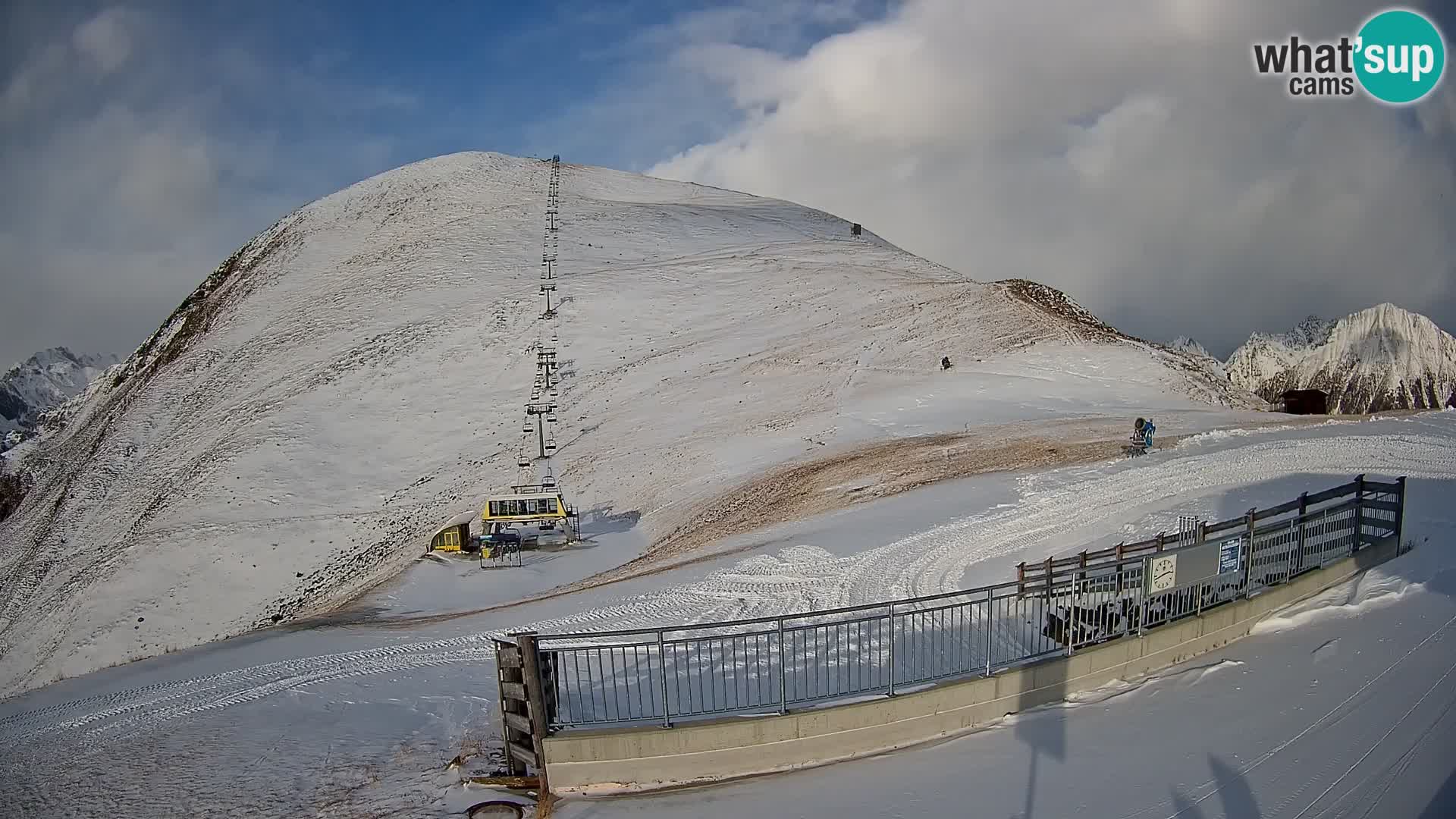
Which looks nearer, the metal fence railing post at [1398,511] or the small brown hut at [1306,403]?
the metal fence railing post at [1398,511]

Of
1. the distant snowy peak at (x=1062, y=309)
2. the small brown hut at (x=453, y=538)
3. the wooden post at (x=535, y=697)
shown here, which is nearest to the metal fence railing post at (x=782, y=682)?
the wooden post at (x=535, y=697)

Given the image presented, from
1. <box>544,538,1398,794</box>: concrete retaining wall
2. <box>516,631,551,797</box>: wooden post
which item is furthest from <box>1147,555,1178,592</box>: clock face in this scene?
<box>516,631,551,797</box>: wooden post

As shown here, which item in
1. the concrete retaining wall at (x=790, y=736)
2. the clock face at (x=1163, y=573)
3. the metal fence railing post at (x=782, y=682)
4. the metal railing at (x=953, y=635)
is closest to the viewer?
the metal fence railing post at (x=782, y=682)

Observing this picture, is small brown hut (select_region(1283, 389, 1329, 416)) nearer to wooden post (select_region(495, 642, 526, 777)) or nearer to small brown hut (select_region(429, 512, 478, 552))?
small brown hut (select_region(429, 512, 478, 552))

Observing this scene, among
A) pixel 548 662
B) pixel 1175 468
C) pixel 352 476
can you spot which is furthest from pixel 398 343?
pixel 548 662

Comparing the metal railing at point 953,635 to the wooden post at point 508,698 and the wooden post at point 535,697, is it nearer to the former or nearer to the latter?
the wooden post at point 535,697

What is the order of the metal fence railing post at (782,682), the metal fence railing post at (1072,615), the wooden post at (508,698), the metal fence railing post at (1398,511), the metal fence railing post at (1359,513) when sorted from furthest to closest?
the metal fence railing post at (1398,511), the metal fence railing post at (1359,513), the metal fence railing post at (1072,615), the wooden post at (508,698), the metal fence railing post at (782,682)

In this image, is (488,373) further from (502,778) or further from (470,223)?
(502,778)
